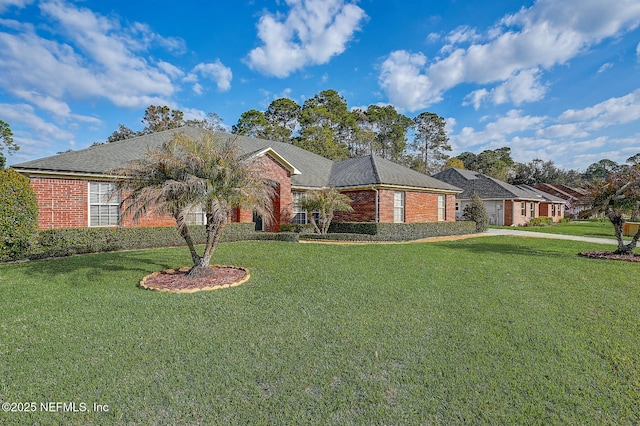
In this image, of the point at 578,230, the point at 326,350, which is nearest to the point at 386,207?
the point at 326,350

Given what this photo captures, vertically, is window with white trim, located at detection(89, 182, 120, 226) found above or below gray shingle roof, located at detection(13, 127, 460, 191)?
below

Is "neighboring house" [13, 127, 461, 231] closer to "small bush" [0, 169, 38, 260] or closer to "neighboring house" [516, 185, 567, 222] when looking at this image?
"small bush" [0, 169, 38, 260]

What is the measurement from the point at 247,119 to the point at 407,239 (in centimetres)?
2824

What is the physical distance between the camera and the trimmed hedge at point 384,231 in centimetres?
1580

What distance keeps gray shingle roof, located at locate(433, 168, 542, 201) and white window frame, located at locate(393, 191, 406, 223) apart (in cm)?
1598

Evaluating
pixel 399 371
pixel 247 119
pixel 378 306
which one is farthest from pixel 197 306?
pixel 247 119

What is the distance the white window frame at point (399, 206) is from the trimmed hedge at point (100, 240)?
11054mm

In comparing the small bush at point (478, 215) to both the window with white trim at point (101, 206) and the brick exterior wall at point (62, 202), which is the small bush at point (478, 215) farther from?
the brick exterior wall at point (62, 202)

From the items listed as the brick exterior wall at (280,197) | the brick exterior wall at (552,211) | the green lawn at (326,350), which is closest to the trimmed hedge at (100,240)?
the green lawn at (326,350)

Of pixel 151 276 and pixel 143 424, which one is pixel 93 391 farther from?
pixel 151 276

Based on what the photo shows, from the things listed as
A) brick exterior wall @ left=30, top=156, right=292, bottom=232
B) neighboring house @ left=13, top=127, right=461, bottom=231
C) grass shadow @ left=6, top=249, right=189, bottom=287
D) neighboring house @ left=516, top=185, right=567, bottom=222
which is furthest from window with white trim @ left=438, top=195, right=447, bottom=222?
neighboring house @ left=516, top=185, right=567, bottom=222

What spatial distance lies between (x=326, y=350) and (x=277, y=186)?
13529mm

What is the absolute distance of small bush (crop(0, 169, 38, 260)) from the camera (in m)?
8.96

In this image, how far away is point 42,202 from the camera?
37.8 ft
